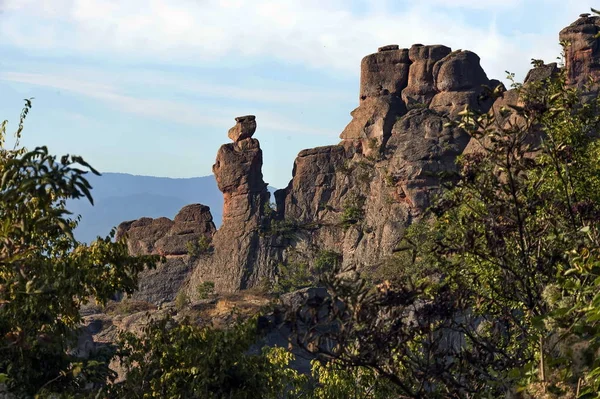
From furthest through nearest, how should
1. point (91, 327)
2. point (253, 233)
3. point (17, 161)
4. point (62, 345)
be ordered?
point (253, 233), point (91, 327), point (62, 345), point (17, 161)

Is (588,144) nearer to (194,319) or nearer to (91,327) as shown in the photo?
(194,319)

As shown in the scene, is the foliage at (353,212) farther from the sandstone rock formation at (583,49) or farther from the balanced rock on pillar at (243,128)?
the sandstone rock formation at (583,49)

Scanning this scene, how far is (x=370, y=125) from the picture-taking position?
96.8 metres

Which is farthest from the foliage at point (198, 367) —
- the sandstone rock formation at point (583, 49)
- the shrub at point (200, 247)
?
the shrub at point (200, 247)

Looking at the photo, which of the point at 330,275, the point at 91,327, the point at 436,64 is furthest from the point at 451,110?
the point at 330,275

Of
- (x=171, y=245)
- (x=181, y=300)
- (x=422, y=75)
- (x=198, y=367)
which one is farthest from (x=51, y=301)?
(x=171, y=245)

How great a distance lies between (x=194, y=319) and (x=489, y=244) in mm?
62826

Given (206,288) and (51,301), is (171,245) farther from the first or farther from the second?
(51,301)

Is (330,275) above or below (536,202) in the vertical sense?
below

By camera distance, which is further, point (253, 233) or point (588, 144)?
point (253, 233)

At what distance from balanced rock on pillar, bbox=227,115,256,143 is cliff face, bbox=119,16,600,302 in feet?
0.40

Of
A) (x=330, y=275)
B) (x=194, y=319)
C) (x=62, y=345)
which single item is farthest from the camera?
(x=194, y=319)

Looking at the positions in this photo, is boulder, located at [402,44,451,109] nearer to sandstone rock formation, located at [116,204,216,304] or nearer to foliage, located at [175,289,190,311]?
sandstone rock formation, located at [116,204,216,304]

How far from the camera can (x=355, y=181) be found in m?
97.7
